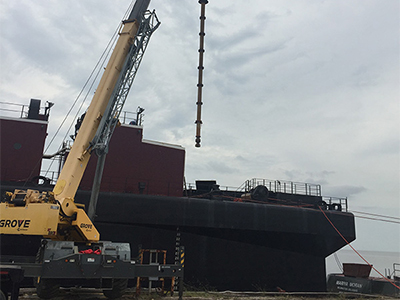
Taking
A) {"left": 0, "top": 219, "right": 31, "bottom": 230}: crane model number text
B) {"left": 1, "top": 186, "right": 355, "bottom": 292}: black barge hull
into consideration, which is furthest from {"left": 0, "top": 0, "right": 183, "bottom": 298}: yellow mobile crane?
{"left": 1, "top": 186, "right": 355, "bottom": 292}: black barge hull

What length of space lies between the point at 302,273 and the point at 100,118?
12587 millimetres

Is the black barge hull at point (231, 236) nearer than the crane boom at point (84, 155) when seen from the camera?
No

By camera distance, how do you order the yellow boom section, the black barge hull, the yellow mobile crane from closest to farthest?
the yellow mobile crane < the yellow boom section < the black barge hull

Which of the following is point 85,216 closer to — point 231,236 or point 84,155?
point 84,155

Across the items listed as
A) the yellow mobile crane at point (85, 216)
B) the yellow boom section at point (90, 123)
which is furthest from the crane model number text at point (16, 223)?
the yellow boom section at point (90, 123)

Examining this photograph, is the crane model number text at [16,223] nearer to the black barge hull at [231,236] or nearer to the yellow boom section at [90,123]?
the yellow boom section at [90,123]

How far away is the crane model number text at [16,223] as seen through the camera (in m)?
10.1

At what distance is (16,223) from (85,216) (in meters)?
2.02

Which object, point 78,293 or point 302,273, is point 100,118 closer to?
point 78,293

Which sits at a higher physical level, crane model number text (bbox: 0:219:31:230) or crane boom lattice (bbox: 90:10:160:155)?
crane boom lattice (bbox: 90:10:160:155)

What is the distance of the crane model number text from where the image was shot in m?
10.1

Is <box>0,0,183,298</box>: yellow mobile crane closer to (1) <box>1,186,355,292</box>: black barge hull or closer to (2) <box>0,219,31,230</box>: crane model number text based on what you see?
(2) <box>0,219,31,230</box>: crane model number text

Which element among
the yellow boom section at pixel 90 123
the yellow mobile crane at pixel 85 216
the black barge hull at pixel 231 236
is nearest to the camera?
the yellow mobile crane at pixel 85 216

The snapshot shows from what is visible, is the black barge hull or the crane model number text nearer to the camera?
the crane model number text
